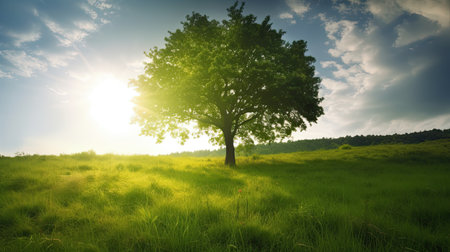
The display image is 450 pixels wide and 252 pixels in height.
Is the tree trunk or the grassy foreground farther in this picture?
the tree trunk

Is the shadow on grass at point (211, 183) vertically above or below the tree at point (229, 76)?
below

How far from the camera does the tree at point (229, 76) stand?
1220 cm

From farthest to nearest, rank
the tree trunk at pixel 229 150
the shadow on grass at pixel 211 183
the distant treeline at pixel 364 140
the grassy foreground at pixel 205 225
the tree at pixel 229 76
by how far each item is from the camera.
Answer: the distant treeline at pixel 364 140, the tree trunk at pixel 229 150, the tree at pixel 229 76, the shadow on grass at pixel 211 183, the grassy foreground at pixel 205 225

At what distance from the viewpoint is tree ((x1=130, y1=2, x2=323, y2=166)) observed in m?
12.2

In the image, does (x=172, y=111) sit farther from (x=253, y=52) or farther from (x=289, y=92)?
(x=289, y=92)

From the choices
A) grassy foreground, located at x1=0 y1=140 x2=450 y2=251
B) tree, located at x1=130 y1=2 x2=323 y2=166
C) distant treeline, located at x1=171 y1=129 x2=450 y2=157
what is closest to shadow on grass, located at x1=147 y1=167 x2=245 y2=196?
grassy foreground, located at x1=0 y1=140 x2=450 y2=251

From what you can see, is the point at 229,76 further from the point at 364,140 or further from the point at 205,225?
the point at 364,140

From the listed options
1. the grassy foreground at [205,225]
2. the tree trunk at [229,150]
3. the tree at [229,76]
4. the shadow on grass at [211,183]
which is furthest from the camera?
the tree trunk at [229,150]

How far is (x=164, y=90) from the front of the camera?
12.5m

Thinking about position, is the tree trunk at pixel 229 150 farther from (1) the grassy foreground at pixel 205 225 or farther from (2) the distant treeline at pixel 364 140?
(2) the distant treeline at pixel 364 140

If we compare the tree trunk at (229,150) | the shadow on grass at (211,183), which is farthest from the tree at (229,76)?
the shadow on grass at (211,183)

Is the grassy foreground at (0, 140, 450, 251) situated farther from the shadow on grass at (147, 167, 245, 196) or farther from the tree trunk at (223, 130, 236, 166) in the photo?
the tree trunk at (223, 130, 236, 166)

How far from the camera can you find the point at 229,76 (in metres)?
12.4

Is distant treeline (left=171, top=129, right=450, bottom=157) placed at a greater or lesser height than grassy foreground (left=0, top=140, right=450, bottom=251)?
lesser
